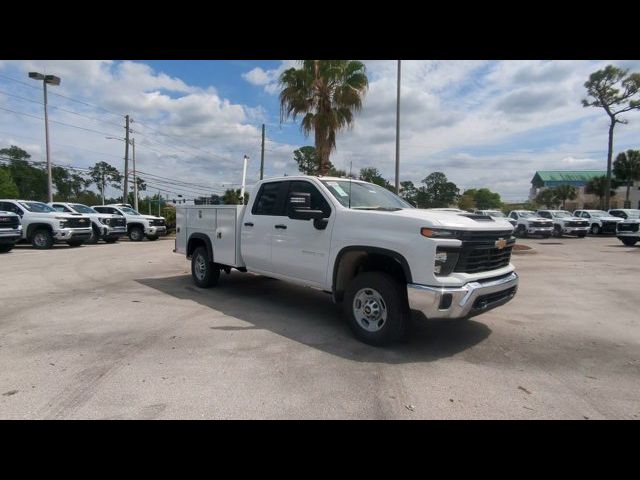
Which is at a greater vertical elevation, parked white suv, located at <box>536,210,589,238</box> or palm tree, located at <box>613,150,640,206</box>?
palm tree, located at <box>613,150,640,206</box>

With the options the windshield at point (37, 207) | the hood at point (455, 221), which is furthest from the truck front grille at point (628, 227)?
the windshield at point (37, 207)

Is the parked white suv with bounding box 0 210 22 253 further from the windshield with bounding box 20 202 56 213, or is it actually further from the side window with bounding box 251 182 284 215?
the side window with bounding box 251 182 284 215

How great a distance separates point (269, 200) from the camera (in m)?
6.39

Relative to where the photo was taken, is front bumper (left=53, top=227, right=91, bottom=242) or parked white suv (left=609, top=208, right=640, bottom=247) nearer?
front bumper (left=53, top=227, right=91, bottom=242)

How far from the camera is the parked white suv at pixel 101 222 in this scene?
18.5 m

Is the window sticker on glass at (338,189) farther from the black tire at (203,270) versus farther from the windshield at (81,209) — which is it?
the windshield at (81,209)

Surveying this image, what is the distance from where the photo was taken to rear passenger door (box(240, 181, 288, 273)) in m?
6.15

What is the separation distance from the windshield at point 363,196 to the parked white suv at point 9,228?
44.1 ft

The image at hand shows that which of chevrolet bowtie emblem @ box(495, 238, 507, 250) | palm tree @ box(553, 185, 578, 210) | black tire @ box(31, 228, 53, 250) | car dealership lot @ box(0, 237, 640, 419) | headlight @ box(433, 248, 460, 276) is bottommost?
car dealership lot @ box(0, 237, 640, 419)

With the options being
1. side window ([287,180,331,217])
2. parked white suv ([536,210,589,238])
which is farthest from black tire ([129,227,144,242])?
parked white suv ([536,210,589,238])

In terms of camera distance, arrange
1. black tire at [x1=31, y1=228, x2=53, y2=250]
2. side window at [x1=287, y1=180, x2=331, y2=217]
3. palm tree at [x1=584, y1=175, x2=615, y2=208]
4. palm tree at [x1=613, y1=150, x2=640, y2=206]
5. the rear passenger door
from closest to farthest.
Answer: side window at [x1=287, y1=180, x2=331, y2=217] → the rear passenger door → black tire at [x1=31, y1=228, x2=53, y2=250] → palm tree at [x1=613, y1=150, x2=640, y2=206] → palm tree at [x1=584, y1=175, x2=615, y2=208]

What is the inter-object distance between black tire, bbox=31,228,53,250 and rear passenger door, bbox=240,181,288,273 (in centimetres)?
1301
